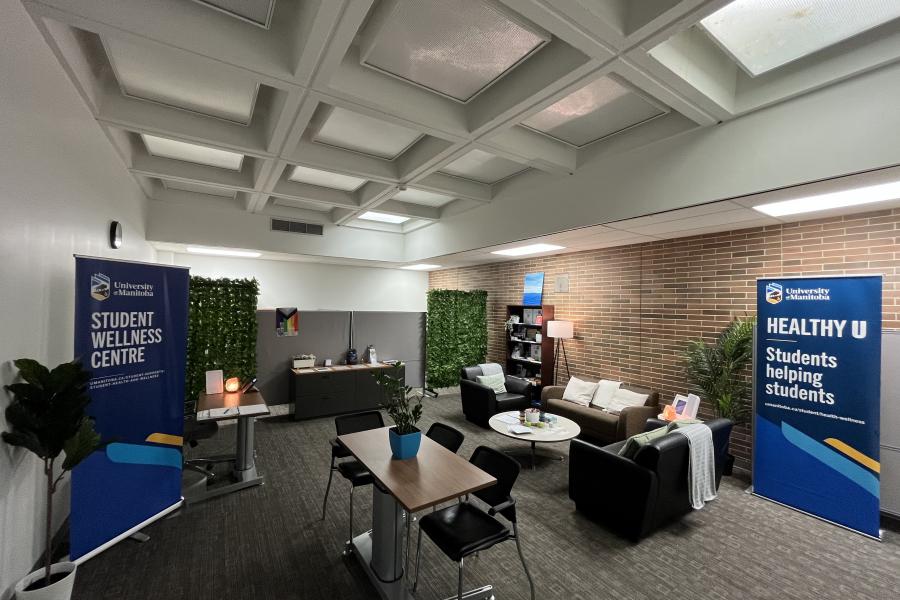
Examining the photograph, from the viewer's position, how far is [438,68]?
2.39 m

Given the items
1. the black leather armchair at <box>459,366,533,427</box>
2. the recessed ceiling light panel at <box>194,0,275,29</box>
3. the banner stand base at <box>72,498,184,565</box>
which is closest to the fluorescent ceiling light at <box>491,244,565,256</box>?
the black leather armchair at <box>459,366,533,427</box>

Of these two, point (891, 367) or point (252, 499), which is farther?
point (252, 499)

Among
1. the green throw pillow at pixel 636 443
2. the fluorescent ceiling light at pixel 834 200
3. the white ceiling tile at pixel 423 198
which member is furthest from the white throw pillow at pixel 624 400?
the white ceiling tile at pixel 423 198

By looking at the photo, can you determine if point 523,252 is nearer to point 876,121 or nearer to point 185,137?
point 876,121

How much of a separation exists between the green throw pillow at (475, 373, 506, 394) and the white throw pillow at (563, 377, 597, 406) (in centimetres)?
107

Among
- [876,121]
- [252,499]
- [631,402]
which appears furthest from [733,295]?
[252,499]

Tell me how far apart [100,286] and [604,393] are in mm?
5486

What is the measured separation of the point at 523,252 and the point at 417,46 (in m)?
4.22

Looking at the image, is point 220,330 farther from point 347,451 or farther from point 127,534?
point 347,451

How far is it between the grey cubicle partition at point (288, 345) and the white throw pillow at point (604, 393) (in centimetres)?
423

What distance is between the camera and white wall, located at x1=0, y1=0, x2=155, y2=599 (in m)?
1.84

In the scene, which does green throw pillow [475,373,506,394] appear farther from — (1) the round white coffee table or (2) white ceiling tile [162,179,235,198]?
(2) white ceiling tile [162,179,235,198]

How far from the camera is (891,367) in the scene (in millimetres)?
3117

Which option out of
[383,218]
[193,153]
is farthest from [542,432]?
[193,153]
